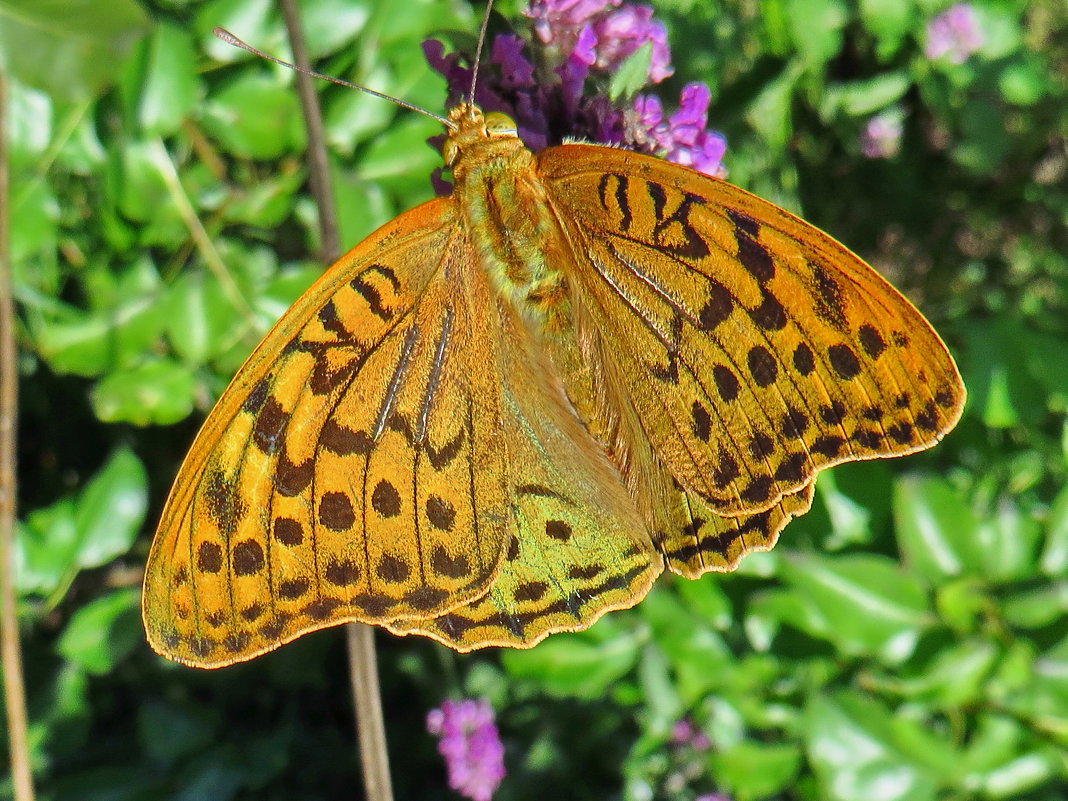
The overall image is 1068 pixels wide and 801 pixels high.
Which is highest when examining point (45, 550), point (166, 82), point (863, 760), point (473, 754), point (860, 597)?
point (166, 82)

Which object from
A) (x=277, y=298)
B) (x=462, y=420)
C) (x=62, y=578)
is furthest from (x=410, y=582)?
(x=62, y=578)

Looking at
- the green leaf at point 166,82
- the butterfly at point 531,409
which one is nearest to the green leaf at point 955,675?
the butterfly at point 531,409

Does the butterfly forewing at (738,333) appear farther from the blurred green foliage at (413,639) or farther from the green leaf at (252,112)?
the green leaf at (252,112)

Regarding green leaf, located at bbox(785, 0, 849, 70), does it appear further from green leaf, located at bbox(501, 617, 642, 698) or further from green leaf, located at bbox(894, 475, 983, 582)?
green leaf, located at bbox(501, 617, 642, 698)

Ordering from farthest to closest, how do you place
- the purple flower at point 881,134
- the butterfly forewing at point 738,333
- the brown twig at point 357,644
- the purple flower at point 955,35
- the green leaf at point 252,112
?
the purple flower at point 881,134
the purple flower at point 955,35
the green leaf at point 252,112
the brown twig at point 357,644
the butterfly forewing at point 738,333

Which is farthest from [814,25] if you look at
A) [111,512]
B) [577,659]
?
[111,512]

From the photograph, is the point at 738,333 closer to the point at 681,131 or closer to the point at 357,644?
the point at 681,131
